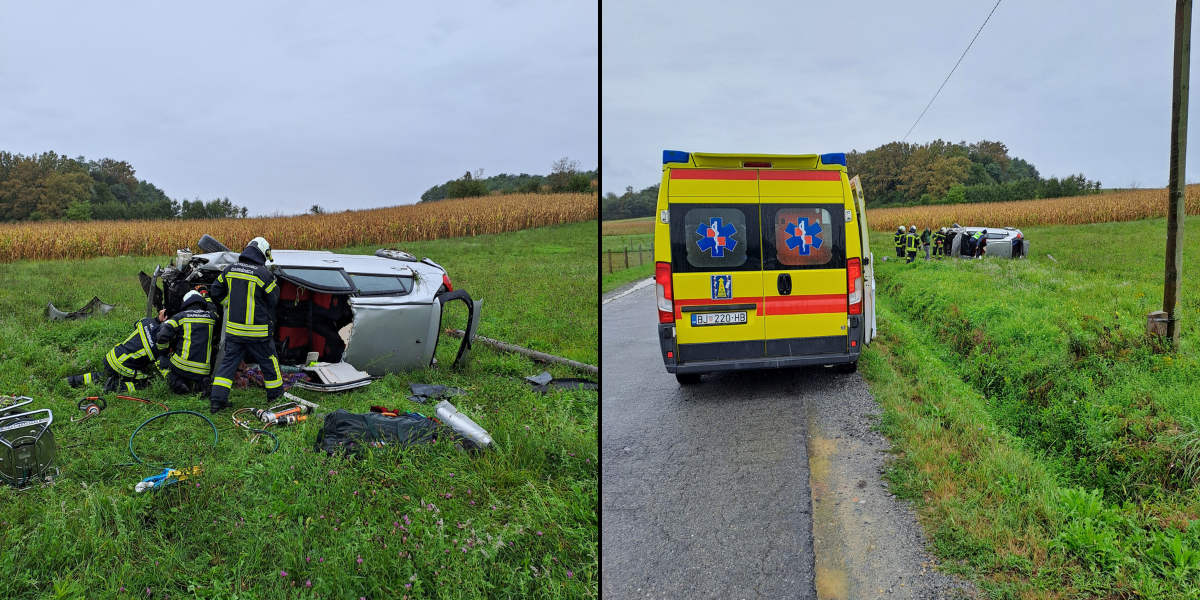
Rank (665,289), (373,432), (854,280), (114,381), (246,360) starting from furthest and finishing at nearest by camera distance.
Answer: (114,381) → (246,360) → (854,280) → (665,289) → (373,432)

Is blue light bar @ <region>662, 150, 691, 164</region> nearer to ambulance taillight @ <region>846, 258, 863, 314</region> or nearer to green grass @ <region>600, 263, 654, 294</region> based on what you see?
Result: ambulance taillight @ <region>846, 258, 863, 314</region>

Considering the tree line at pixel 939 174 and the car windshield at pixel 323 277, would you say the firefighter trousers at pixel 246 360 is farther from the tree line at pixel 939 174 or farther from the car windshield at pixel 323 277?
the tree line at pixel 939 174

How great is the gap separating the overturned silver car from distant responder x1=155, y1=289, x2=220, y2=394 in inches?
13.2

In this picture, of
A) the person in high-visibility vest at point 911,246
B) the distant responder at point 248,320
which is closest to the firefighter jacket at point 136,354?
the distant responder at point 248,320

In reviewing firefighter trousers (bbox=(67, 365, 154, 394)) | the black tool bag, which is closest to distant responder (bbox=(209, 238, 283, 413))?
firefighter trousers (bbox=(67, 365, 154, 394))

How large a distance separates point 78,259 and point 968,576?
73.1 feet

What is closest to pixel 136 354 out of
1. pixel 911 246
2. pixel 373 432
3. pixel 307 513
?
pixel 373 432

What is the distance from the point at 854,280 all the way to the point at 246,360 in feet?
19.1

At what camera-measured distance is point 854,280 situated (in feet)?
19.4

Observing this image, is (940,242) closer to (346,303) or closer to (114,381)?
(346,303)

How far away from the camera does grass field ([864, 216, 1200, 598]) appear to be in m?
3.04

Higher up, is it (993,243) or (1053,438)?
(993,243)

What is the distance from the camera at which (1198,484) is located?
12.3 ft

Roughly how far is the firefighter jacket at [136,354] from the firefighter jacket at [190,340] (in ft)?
0.40
